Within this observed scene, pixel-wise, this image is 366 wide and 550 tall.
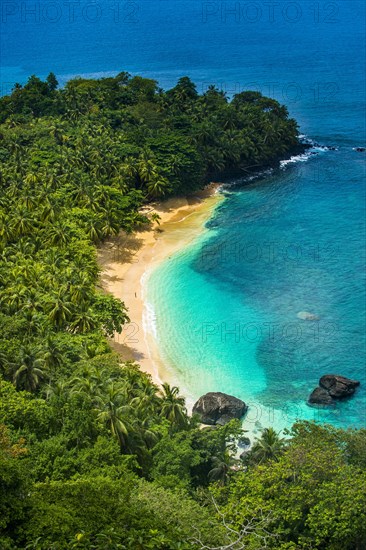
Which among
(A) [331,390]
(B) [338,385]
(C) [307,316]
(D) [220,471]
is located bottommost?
(A) [331,390]

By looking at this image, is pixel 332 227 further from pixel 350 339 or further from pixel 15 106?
pixel 15 106

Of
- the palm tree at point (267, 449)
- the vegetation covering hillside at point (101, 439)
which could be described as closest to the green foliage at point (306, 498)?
the vegetation covering hillside at point (101, 439)

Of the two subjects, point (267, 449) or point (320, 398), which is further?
point (320, 398)

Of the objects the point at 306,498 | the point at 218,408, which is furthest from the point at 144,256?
the point at 306,498

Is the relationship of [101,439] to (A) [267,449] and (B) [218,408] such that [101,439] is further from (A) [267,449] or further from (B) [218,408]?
(B) [218,408]

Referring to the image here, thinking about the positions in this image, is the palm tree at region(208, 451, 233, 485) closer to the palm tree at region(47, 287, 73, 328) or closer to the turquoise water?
the turquoise water

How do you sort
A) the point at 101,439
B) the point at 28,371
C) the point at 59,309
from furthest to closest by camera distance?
the point at 59,309 < the point at 28,371 < the point at 101,439

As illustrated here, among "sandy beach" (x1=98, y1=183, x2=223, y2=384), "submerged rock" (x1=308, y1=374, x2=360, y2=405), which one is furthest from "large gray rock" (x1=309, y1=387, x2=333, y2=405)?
"sandy beach" (x1=98, y1=183, x2=223, y2=384)
